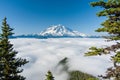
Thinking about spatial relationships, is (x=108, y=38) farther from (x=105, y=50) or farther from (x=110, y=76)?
(x=110, y=76)

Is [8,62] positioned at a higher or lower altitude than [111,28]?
lower

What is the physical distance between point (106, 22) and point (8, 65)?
11696 mm

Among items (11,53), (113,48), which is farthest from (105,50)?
(11,53)

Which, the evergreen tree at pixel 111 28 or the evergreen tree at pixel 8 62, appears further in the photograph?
the evergreen tree at pixel 8 62

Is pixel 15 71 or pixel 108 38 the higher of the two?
pixel 108 38

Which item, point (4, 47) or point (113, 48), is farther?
point (4, 47)

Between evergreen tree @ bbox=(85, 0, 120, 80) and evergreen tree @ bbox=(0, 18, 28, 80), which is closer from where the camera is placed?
evergreen tree @ bbox=(85, 0, 120, 80)

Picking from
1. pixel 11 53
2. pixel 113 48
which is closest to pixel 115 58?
pixel 113 48

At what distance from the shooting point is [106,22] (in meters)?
22.9

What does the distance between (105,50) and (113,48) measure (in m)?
0.56

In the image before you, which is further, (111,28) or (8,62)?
(8,62)

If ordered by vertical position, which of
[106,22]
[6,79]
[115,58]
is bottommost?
[6,79]

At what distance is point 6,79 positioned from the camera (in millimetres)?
30578

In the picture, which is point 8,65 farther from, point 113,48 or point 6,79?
point 113,48
